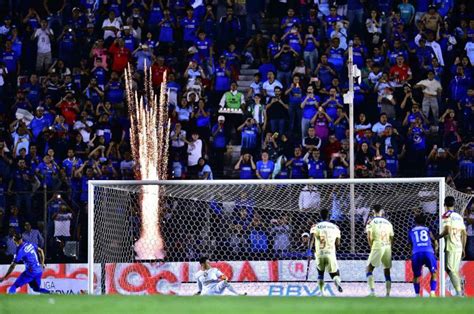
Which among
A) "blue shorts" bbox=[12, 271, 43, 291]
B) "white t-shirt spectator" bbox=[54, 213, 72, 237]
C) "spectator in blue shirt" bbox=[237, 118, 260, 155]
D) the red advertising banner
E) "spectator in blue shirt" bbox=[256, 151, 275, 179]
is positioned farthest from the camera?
"spectator in blue shirt" bbox=[237, 118, 260, 155]

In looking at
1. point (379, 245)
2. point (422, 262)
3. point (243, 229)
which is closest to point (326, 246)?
point (379, 245)

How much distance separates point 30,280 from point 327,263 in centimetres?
528

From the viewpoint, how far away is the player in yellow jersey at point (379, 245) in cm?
2095

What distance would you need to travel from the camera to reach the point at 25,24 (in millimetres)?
30062

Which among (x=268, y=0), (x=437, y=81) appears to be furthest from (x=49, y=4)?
(x=437, y=81)

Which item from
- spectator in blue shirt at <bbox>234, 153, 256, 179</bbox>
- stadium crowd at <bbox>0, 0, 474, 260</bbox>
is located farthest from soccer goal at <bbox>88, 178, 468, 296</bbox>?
spectator in blue shirt at <bbox>234, 153, 256, 179</bbox>

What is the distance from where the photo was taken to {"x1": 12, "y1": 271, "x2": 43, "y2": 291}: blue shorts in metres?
22.3

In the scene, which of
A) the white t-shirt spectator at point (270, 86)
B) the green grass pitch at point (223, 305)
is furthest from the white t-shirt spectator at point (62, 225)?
the green grass pitch at point (223, 305)

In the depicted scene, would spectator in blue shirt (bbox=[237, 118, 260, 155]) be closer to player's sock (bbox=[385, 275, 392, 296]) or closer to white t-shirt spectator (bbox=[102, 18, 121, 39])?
white t-shirt spectator (bbox=[102, 18, 121, 39])

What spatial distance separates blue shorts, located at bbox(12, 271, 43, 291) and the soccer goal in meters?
1.53

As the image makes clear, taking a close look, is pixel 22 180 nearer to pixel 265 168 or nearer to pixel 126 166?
pixel 126 166

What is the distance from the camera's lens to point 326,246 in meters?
21.6

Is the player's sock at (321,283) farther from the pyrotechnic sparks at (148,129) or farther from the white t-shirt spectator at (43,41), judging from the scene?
the white t-shirt spectator at (43,41)

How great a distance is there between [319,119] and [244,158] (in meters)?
1.98
